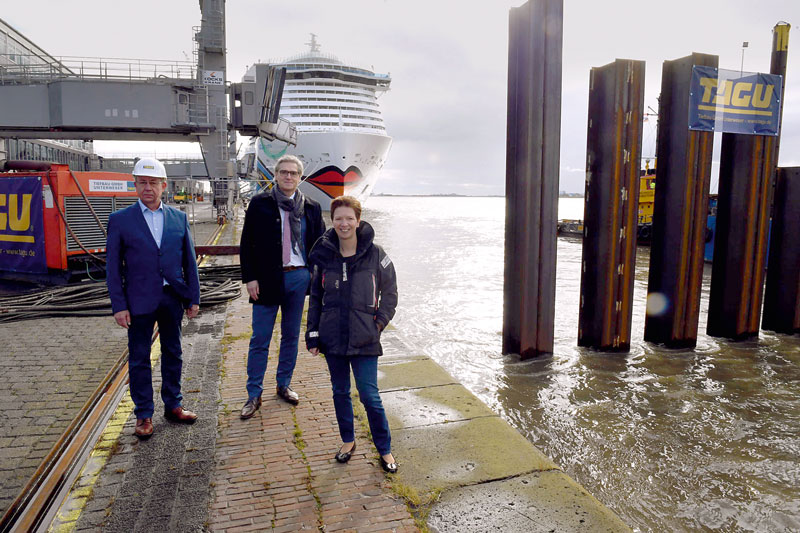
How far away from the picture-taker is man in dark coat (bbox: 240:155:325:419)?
3.72 metres

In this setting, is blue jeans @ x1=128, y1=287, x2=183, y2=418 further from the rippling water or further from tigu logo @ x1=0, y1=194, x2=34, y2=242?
tigu logo @ x1=0, y1=194, x2=34, y2=242

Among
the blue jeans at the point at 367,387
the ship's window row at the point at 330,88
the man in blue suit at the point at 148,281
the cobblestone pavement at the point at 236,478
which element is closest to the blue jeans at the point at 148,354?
the man in blue suit at the point at 148,281

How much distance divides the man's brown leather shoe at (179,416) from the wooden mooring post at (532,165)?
13.4 ft

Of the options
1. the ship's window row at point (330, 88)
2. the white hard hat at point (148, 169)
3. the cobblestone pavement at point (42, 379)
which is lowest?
the cobblestone pavement at point (42, 379)

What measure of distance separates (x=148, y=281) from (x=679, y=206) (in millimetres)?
6148

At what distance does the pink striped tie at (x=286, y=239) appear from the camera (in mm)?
3814

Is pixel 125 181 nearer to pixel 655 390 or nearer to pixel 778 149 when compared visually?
pixel 655 390

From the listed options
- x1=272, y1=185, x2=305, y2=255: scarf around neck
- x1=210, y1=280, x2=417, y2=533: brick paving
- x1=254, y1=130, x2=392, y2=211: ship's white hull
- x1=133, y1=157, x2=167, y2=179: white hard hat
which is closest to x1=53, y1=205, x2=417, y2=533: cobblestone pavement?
x1=210, y1=280, x2=417, y2=533: brick paving

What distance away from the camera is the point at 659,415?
523 centimetres

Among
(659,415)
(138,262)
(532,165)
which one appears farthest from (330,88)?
(138,262)

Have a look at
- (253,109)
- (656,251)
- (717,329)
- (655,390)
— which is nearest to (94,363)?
(655,390)

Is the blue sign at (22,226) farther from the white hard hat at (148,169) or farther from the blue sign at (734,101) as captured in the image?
the blue sign at (734,101)

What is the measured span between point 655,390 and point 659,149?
311 centimetres

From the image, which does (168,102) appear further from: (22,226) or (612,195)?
(612,195)
